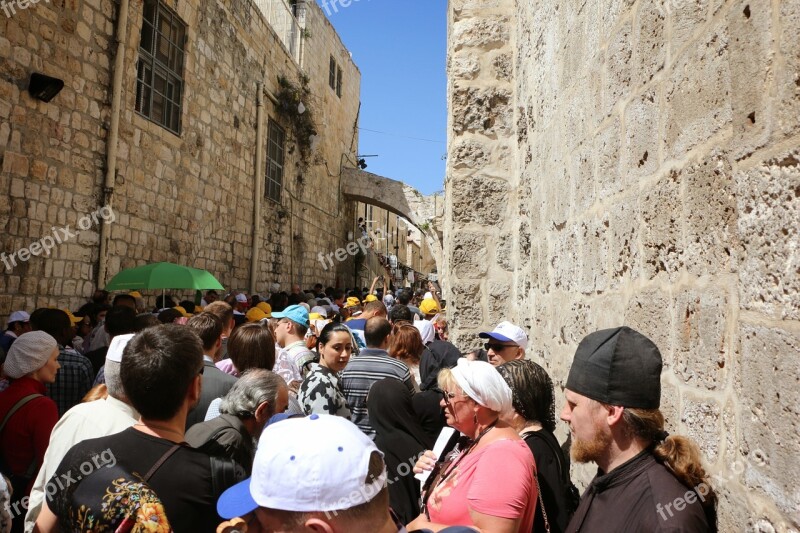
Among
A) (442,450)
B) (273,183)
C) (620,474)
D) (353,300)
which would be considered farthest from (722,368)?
(273,183)

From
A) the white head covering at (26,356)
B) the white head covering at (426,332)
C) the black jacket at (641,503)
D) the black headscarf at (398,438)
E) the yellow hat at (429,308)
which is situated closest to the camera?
the black jacket at (641,503)

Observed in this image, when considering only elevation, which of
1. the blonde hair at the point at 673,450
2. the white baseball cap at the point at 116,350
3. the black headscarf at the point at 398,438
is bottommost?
the black headscarf at the point at 398,438

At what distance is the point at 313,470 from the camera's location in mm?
1159

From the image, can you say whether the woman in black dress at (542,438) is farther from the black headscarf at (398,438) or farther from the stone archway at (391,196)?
the stone archway at (391,196)

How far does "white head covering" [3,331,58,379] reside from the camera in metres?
2.90

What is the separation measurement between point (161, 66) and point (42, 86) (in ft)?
9.14

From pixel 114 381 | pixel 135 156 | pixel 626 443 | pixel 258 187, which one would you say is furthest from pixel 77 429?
pixel 258 187

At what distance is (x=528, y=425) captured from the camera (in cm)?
239

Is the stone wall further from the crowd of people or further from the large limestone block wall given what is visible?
the large limestone block wall

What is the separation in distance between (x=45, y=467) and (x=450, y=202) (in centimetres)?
332

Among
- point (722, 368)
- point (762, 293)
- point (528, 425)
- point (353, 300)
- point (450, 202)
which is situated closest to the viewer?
point (762, 293)

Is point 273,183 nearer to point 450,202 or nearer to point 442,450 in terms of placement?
point 450,202

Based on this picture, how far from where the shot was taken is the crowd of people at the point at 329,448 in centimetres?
122

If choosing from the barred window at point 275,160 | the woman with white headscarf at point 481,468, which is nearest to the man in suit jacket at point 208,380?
the woman with white headscarf at point 481,468
